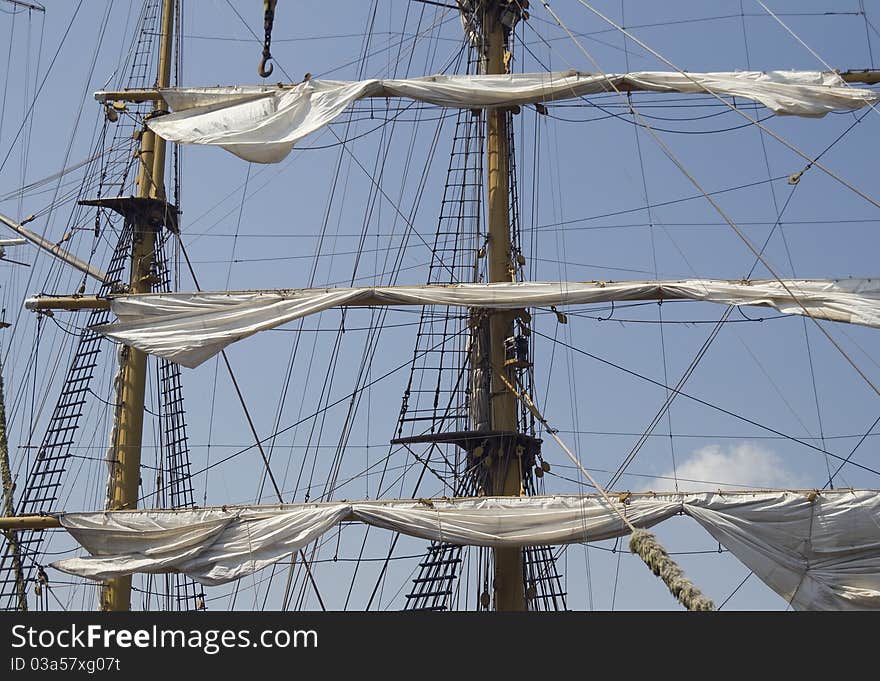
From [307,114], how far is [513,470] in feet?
22.8

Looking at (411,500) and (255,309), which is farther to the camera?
(255,309)

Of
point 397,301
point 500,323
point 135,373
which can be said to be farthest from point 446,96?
point 135,373

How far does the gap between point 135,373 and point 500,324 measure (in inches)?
260

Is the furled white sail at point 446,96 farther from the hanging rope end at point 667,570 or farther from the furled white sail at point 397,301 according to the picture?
the hanging rope end at point 667,570

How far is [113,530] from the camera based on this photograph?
867 inches

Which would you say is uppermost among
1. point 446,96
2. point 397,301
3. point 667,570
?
point 446,96

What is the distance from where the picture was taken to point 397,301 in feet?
74.9

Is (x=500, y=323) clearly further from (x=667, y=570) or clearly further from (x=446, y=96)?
(x=667, y=570)

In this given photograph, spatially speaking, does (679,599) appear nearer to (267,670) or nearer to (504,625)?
(504,625)

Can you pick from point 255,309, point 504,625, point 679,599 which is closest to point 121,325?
point 255,309

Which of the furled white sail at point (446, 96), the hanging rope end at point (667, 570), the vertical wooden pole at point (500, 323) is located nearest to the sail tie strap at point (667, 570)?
the hanging rope end at point (667, 570)

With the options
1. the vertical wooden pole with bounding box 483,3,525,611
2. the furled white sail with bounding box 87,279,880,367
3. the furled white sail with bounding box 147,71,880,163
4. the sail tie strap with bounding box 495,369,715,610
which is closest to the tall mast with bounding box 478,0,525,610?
the vertical wooden pole with bounding box 483,3,525,611

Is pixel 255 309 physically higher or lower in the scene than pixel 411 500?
higher

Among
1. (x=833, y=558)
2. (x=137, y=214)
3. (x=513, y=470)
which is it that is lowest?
(x=833, y=558)
